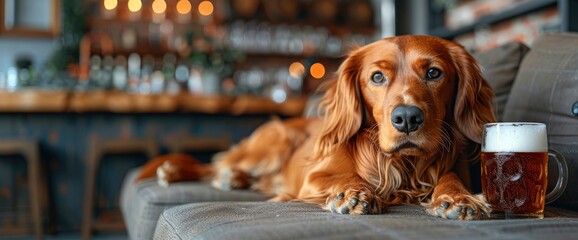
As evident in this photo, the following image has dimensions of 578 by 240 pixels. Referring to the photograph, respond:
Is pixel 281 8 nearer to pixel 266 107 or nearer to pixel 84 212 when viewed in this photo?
pixel 266 107

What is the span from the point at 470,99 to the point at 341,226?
0.56 m

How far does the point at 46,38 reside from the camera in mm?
6445

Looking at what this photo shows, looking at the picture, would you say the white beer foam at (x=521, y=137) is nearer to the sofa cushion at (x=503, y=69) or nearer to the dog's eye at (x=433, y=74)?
the dog's eye at (x=433, y=74)

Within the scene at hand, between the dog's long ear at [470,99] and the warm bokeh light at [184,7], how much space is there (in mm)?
5467

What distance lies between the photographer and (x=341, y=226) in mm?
1069

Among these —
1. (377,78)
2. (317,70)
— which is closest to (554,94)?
(377,78)

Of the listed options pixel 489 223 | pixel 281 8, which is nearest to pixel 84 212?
pixel 489 223

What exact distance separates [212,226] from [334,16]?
6.26 metres

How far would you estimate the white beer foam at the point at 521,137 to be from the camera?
1.18 metres

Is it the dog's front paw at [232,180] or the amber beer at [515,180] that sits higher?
the amber beer at [515,180]

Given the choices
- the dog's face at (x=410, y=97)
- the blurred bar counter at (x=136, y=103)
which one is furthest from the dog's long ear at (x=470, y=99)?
the blurred bar counter at (x=136, y=103)

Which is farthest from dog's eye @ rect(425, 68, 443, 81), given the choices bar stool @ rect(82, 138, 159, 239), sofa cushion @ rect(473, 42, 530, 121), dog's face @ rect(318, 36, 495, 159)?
bar stool @ rect(82, 138, 159, 239)

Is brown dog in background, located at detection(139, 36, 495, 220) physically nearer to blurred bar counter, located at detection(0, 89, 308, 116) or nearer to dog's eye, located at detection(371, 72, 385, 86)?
dog's eye, located at detection(371, 72, 385, 86)

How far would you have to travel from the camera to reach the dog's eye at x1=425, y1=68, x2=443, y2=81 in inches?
55.4
